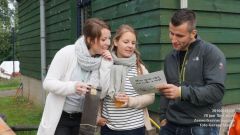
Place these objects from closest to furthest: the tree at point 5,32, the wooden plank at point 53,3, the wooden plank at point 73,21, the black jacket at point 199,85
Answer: the black jacket at point 199,85 → the wooden plank at point 73,21 → the wooden plank at point 53,3 → the tree at point 5,32

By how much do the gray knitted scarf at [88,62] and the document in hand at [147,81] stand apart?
1.02ft

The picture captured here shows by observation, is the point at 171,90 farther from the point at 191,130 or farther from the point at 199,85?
the point at 191,130

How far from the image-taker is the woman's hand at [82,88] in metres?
3.04

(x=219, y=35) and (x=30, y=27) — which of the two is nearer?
(x=219, y=35)

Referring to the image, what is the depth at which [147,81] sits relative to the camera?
302 centimetres

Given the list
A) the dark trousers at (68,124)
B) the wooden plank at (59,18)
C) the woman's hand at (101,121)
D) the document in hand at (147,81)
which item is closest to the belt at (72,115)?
the dark trousers at (68,124)

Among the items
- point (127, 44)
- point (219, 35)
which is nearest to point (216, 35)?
point (219, 35)

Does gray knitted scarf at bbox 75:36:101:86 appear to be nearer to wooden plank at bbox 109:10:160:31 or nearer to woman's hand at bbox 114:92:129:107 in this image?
woman's hand at bbox 114:92:129:107

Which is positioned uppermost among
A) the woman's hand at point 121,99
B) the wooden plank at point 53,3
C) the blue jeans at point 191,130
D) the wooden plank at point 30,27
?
the wooden plank at point 53,3

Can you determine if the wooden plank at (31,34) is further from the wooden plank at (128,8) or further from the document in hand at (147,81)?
the document in hand at (147,81)

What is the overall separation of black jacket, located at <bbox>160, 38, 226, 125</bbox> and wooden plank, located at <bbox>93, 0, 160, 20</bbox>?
1651 millimetres

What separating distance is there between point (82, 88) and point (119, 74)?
40 cm

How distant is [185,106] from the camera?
117 inches

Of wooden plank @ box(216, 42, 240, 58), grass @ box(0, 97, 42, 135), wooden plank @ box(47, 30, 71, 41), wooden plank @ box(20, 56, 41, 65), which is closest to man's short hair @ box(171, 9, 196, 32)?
wooden plank @ box(216, 42, 240, 58)
